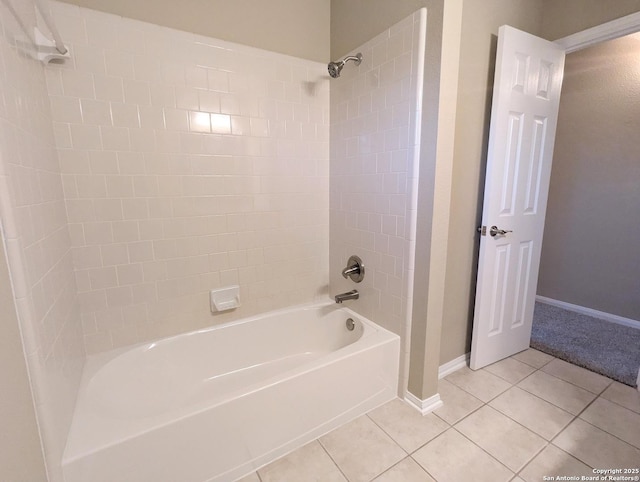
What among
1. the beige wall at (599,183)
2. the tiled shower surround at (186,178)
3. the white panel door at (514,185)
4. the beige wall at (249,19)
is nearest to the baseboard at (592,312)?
the beige wall at (599,183)

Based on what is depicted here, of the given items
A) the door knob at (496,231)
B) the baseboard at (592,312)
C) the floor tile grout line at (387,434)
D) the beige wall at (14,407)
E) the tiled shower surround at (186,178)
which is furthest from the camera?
the baseboard at (592,312)

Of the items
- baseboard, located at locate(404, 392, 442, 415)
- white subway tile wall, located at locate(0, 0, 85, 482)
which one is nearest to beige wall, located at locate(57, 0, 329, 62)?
white subway tile wall, located at locate(0, 0, 85, 482)

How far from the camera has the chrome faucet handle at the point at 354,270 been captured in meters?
1.89

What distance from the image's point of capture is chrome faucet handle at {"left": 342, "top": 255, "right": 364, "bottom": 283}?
1.89 m

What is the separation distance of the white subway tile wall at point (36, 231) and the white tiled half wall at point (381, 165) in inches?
57.9

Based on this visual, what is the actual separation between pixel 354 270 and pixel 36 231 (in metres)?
1.50

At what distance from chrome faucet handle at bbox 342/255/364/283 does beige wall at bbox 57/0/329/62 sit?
1.35 metres

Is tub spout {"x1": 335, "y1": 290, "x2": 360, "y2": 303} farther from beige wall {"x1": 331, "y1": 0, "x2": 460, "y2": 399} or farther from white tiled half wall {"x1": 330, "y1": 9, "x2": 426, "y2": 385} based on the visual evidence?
beige wall {"x1": 331, "y1": 0, "x2": 460, "y2": 399}

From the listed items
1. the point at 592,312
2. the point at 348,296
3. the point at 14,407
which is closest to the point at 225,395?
the point at 14,407

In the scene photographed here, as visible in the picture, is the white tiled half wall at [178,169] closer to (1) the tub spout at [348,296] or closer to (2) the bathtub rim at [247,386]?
(2) the bathtub rim at [247,386]

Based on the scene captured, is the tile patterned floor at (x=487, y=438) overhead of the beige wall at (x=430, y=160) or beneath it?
beneath

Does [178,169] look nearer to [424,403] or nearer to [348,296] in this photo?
[348,296]

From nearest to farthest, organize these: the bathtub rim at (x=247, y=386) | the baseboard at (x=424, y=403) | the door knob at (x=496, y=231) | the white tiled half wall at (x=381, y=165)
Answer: the bathtub rim at (x=247, y=386) < the white tiled half wall at (x=381, y=165) < the baseboard at (x=424, y=403) < the door knob at (x=496, y=231)

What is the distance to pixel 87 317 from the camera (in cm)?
150
